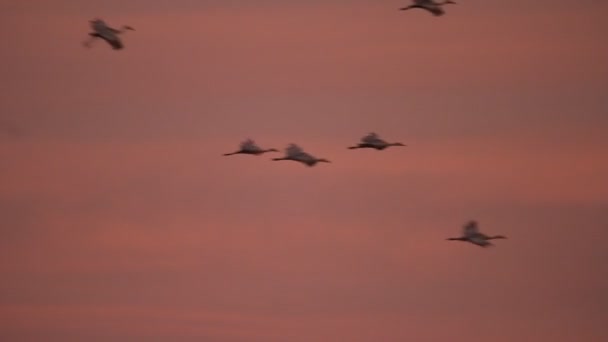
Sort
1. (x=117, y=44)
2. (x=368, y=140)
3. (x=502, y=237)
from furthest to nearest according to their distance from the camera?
(x=502, y=237) → (x=368, y=140) → (x=117, y=44)

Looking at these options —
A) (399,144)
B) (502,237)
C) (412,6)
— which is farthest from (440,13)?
(502,237)

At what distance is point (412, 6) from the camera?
29.4 metres

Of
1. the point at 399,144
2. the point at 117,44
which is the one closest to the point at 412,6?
the point at 399,144

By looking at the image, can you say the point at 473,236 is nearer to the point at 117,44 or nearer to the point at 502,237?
the point at 502,237

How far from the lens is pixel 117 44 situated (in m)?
27.7

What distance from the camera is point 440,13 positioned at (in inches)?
1148

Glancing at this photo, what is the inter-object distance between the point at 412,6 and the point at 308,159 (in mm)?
2779

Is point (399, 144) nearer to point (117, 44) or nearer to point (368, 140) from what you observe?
point (368, 140)

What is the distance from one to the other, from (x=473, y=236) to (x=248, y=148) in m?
3.69

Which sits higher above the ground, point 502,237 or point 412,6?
point 412,6

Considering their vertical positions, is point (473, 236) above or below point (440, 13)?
below

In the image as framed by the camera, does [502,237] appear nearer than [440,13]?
No

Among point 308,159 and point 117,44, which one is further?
point 308,159

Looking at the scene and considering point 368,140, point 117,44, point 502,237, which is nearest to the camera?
point 117,44
